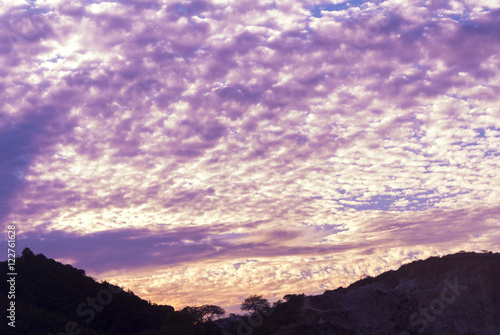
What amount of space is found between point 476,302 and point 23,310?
7215cm

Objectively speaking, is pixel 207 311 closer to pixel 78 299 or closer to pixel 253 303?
pixel 253 303

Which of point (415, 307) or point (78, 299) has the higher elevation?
point (78, 299)

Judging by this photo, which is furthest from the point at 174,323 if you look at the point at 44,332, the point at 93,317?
the point at 93,317

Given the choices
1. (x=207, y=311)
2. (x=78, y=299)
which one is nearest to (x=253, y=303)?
(x=207, y=311)

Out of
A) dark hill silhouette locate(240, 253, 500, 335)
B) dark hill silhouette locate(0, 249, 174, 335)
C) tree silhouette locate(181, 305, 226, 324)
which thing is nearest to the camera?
dark hill silhouette locate(240, 253, 500, 335)

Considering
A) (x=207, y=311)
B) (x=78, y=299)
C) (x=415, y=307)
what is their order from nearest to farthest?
(x=415, y=307) → (x=78, y=299) → (x=207, y=311)

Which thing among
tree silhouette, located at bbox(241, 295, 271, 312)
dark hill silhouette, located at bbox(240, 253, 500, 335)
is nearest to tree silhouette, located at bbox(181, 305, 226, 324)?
tree silhouette, located at bbox(241, 295, 271, 312)

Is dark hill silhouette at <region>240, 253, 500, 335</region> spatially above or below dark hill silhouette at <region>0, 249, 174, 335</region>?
below

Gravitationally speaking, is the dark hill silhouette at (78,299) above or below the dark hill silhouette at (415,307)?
above

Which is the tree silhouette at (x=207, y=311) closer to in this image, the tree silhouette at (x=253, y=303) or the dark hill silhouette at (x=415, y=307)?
the tree silhouette at (x=253, y=303)

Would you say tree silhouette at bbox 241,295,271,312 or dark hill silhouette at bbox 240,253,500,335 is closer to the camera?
dark hill silhouette at bbox 240,253,500,335

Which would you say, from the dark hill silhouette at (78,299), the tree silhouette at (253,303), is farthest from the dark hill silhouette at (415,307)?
the tree silhouette at (253,303)

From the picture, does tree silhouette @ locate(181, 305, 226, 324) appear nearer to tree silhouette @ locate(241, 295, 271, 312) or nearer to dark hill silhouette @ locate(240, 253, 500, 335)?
tree silhouette @ locate(241, 295, 271, 312)

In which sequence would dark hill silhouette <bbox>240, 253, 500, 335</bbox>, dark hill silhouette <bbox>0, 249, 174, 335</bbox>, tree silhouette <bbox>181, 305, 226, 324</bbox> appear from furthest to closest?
tree silhouette <bbox>181, 305, 226, 324</bbox>, dark hill silhouette <bbox>0, 249, 174, 335</bbox>, dark hill silhouette <bbox>240, 253, 500, 335</bbox>
